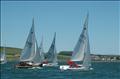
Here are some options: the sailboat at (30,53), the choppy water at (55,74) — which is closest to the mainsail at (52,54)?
the sailboat at (30,53)

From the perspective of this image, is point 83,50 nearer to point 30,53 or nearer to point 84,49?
point 84,49

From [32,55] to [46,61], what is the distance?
26.9 m

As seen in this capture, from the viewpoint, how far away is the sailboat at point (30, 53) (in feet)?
320

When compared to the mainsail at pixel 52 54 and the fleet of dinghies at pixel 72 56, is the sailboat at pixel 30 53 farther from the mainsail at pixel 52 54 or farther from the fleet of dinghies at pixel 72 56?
the mainsail at pixel 52 54

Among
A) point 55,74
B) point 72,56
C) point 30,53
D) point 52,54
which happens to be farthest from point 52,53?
point 55,74

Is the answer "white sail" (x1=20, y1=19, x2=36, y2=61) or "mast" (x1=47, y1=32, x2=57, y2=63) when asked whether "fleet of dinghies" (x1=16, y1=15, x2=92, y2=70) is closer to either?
"white sail" (x1=20, y1=19, x2=36, y2=61)

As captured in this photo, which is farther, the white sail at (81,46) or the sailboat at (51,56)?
the sailboat at (51,56)

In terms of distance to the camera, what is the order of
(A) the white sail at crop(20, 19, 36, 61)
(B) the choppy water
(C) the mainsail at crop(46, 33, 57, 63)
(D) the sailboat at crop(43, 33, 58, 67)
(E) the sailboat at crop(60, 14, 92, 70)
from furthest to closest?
(D) the sailboat at crop(43, 33, 58, 67), (C) the mainsail at crop(46, 33, 57, 63), (A) the white sail at crop(20, 19, 36, 61), (E) the sailboat at crop(60, 14, 92, 70), (B) the choppy water

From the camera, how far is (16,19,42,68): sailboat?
97625mm

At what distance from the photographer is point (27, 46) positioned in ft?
321

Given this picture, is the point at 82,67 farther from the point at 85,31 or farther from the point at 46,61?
the point at 46,61

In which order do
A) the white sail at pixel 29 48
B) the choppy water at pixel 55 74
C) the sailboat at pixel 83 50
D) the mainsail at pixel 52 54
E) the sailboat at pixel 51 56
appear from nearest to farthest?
the choppy water at pixel 55 74, the sailboat at pixel 83 50, the white sail at pixel 29 48, the mainsail at pixel 52 54, the sailboat at pixel 51 56

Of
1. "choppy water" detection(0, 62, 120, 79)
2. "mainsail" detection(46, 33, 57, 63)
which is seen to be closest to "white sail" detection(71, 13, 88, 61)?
"choppy water" detection(0, 62, 120, 79)

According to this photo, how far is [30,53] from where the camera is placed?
9856 centimetres
